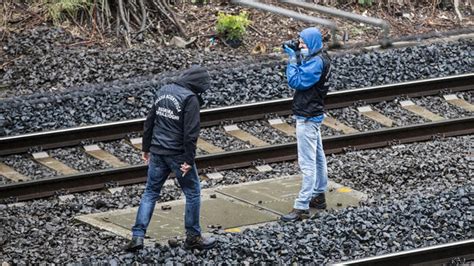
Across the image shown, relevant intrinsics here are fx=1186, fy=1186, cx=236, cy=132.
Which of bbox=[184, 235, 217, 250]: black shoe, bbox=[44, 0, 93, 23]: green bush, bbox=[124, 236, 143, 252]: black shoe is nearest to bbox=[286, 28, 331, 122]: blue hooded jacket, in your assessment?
bbox=[184, 235, 217, 250]: black shoe

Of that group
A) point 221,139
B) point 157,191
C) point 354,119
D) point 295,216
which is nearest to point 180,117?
point 157,191

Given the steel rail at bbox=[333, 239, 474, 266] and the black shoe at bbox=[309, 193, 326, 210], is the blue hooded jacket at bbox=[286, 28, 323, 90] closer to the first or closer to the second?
the black shoe at bbox=[309, 193, 326, 210]

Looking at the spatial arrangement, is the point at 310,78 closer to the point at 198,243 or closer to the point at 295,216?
the point at 295,216

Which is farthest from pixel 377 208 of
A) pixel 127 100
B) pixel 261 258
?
pixel 127 100

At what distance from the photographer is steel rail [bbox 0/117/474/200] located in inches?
504

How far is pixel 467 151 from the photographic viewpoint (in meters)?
14.2

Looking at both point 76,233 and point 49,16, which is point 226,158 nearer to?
point 76,233

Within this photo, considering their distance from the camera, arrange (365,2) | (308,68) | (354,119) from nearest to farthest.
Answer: (308,68)
(354,119)
(365,2)

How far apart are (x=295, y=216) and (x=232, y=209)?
2.46 feet

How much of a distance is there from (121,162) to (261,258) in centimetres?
350

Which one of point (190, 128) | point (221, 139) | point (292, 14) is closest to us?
point (190, 128)

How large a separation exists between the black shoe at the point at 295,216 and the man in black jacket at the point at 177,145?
1168 millimetres

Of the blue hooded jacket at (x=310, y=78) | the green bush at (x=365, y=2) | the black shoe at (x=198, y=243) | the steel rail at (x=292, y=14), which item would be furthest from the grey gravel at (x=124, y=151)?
the green bush at (x=365, y=2)

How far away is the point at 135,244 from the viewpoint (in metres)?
10.9
